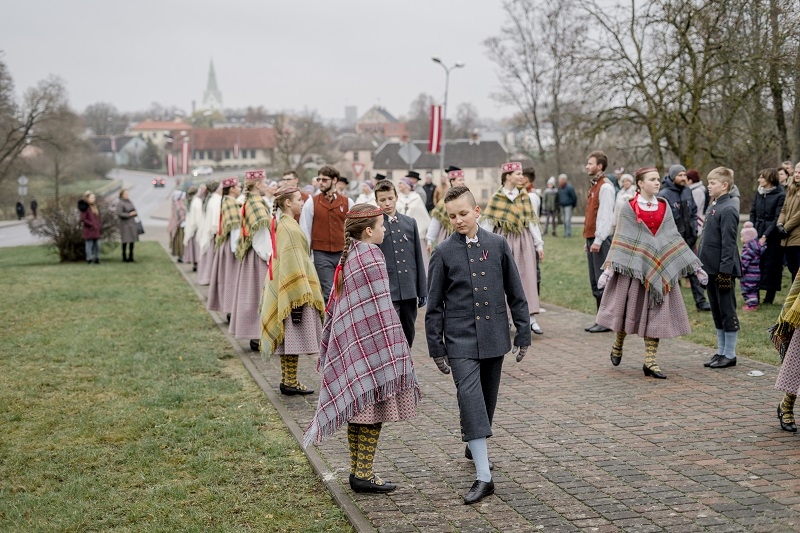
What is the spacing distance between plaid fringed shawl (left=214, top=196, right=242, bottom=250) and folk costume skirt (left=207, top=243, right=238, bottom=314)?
0.13 metres

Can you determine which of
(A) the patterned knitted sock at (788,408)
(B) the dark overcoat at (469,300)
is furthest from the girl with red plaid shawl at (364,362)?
(A) the patterned knitted sock at (788,408)

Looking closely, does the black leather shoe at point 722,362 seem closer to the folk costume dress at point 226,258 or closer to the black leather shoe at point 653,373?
the black leather shoe at point 653,373

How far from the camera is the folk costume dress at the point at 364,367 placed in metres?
5.78

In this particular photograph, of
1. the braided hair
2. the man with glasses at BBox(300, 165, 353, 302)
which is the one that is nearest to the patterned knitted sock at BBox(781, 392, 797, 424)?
the braided hair

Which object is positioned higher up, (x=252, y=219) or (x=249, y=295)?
(x=252, y=219)

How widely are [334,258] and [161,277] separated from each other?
10805mm

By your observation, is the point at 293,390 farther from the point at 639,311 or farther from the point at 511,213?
the point at 511,213

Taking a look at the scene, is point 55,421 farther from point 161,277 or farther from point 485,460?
point 161,277

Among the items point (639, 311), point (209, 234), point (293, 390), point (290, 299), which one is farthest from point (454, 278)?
point (209, 234)

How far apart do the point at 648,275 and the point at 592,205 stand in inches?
118

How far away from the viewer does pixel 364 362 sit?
5.80m

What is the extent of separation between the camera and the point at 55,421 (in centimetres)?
767

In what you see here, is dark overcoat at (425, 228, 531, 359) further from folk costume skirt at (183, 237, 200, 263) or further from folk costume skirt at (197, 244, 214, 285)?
folk costume skirt at (183, 237, 200, 263)

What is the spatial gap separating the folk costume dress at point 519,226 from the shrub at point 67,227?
15.1 m
